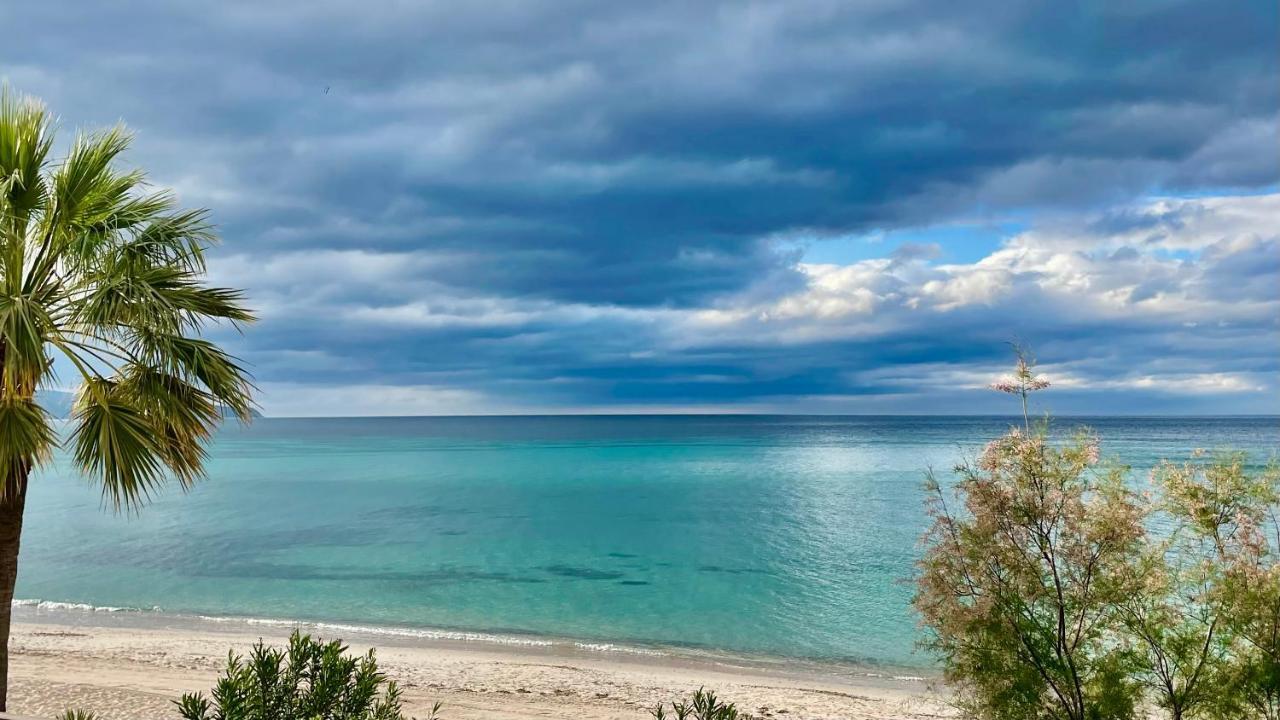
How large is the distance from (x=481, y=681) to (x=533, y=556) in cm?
1996

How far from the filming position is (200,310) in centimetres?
971

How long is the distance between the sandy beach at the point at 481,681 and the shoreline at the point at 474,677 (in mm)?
30

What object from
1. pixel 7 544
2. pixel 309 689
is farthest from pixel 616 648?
pixel 309 689

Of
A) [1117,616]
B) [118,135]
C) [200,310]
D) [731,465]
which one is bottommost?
[731,465]

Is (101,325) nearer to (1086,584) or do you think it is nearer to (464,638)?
(1086,584)

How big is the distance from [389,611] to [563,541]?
16489 millimetres

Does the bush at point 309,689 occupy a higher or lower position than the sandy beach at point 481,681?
higher

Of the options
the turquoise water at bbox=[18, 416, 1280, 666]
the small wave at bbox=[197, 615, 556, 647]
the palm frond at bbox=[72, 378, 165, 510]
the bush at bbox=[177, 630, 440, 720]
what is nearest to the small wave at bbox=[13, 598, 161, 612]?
the turquoise water at bbox=[18, 416, 1280, 666]

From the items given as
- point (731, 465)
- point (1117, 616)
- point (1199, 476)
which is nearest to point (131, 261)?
point (1117, 616)

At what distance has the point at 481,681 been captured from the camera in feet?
61.7

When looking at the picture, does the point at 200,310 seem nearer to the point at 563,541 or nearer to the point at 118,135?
the point at 118,135

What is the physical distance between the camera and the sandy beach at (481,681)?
16.3 meters

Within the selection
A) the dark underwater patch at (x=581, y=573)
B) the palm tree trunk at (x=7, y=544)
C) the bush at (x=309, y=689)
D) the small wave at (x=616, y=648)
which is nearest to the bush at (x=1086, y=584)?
the bush at (x=309, y=689)

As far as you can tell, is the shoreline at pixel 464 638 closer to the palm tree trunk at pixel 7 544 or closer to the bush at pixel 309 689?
the palm tree trunk at pixel 7 544
